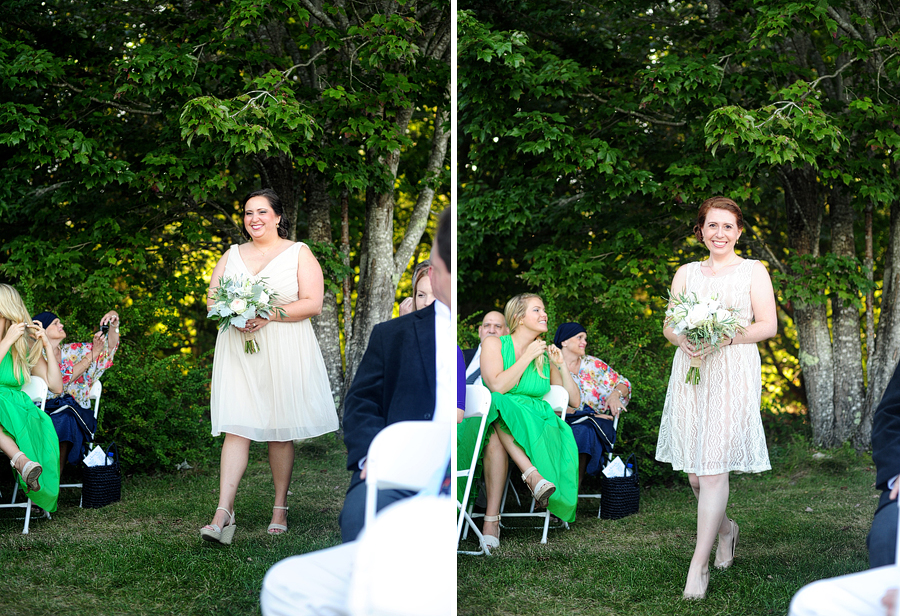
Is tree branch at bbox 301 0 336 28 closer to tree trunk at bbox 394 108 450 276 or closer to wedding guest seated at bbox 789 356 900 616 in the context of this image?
tree trunk at bbox 394 108 450 276

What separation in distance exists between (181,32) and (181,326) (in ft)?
7.09

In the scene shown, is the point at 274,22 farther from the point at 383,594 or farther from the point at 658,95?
the point at 383,594

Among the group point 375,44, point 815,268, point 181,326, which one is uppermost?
point 375,44

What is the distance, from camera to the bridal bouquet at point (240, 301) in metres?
3.23

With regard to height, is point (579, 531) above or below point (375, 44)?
below

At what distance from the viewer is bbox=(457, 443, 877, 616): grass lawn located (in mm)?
3039

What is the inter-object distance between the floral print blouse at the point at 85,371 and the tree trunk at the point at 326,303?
1843 mm

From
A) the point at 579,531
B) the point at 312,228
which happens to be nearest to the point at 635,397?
the point at 579,531

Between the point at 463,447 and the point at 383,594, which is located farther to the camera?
the point at 463,447

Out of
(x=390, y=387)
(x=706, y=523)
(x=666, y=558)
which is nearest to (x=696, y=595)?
(x=706, y=523)

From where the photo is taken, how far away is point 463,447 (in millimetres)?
3961

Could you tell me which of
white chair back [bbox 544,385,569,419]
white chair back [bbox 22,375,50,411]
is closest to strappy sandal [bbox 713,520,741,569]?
white chair back [bbox 544,385,569,419]

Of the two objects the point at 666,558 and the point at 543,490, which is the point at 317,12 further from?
the point at 666,558

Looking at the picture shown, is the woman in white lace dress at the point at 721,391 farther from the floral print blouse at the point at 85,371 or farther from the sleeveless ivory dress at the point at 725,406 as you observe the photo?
the floral print blouse at the point at 85,371
